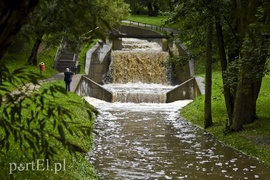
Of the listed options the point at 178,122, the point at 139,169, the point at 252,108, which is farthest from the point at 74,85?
the point at 139,169

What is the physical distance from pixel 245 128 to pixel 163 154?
3626 mm

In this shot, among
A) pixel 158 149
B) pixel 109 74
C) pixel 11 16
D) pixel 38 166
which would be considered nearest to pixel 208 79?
pixel 158 149

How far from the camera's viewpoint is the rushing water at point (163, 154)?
11422 mm

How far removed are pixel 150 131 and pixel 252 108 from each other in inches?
153

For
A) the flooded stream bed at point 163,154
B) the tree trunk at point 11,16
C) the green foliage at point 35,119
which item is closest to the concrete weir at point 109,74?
the flooded stream bed at point 163,154

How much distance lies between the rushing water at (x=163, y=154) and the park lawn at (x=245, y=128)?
0.31m

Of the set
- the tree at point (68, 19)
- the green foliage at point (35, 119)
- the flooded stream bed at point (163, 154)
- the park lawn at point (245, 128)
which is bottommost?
the flooded stream bed at point (163, 154)

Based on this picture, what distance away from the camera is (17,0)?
10.3 ft

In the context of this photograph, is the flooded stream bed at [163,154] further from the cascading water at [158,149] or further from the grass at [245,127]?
the grass at [245,127]

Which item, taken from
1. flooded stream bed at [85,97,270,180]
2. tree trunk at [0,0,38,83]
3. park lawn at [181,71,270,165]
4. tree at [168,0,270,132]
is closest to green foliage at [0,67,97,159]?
tree trunk at [0,0,38,83]

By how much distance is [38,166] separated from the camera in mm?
8648

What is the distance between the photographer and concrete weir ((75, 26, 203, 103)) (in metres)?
28.3

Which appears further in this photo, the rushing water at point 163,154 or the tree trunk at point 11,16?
the rushing water at point 163,154

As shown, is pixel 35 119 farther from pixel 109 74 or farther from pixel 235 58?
pixel 109 74
